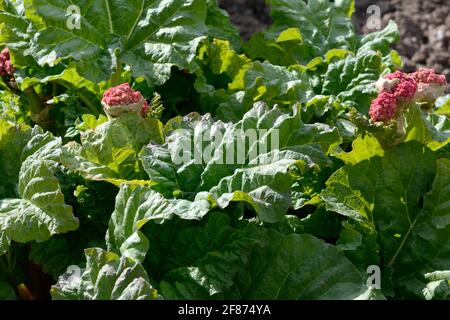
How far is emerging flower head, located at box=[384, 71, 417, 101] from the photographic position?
165cm

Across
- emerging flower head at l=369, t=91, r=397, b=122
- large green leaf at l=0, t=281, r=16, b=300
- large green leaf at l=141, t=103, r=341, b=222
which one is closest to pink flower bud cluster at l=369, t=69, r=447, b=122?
emerging flower head at l=369, t=91, r=397, b=122

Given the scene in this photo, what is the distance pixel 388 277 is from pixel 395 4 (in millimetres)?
2730

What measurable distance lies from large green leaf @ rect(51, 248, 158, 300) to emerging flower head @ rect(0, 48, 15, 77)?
76 cm

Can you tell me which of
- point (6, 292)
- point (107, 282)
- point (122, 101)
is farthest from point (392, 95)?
point (6, 292)

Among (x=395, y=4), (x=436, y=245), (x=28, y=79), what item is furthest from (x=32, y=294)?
(x=395, y=4)

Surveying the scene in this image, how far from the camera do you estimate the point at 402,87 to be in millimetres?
1656

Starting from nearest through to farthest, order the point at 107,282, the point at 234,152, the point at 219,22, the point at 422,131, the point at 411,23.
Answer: the point at 107,282 < the point at 234,152 < the point at 422,131 < the point at 219,22 < the point at 411,23

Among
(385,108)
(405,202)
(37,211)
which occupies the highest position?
(385,108)

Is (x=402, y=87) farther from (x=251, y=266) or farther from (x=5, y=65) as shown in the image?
(x=5, y=65)

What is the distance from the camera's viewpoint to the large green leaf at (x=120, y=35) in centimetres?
189

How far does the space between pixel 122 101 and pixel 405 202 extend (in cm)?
64

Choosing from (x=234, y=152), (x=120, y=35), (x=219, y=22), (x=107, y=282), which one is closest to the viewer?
(x=107, y=282)

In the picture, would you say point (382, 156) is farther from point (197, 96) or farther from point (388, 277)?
point (197, 96)
